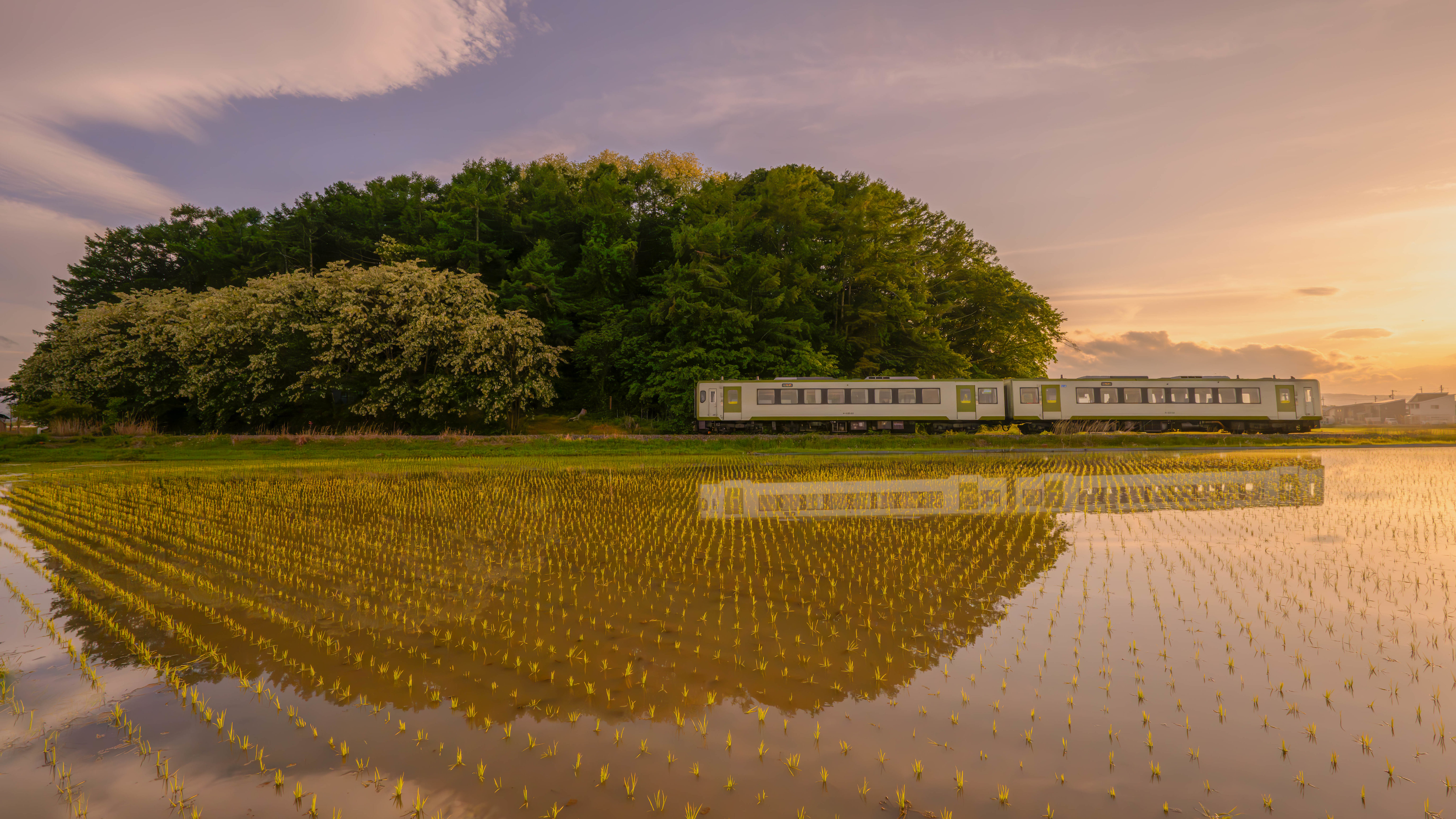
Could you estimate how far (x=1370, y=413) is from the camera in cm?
10425

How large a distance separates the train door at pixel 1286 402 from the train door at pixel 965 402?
17131mm

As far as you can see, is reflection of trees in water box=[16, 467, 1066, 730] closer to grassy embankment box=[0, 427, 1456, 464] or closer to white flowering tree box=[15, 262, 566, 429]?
grassy embankment box=[0, 427, 1456, 464]

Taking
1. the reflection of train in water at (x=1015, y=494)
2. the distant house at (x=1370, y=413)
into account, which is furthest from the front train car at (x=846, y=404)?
the distant house at (x=1370, y=413)

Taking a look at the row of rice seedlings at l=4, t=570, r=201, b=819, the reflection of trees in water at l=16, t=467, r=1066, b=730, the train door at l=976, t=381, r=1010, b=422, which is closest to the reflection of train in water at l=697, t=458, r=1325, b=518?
the reflection of trees in water at l=16, t=467, r=1066, b=730

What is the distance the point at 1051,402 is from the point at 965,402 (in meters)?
4.90

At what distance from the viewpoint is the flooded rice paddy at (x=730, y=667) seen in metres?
3.71

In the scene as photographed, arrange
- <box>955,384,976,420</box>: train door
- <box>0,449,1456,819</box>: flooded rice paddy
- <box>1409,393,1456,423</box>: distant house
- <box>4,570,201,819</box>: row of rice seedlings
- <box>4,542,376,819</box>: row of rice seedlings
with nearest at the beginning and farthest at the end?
<box>4,570,201,819</box>: row of rice seedlings < <box>0,449,1456,819</box>: flooded rice paddy < <box>4,542,376,819</box>: row of rice seedlings < <box>955,384,976,420</box>: train door < <box>1409,393,1456,423</box>: distant house

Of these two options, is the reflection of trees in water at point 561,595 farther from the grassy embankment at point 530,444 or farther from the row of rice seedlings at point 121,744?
the grassy embankment at point 530,444

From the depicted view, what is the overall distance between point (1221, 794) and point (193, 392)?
43853 millimetres

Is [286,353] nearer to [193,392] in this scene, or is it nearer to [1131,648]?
[193,392]

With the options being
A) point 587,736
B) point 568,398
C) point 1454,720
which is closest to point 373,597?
point 587,736

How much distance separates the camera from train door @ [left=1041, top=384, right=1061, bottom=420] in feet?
115

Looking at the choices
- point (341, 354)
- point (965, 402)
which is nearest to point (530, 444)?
point (341, 354)

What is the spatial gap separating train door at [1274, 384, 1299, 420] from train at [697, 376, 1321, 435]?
0.05 metres
